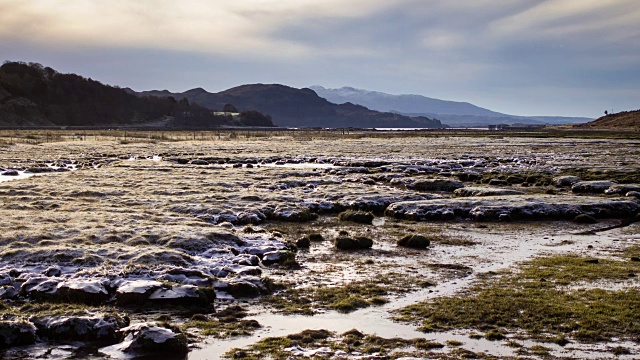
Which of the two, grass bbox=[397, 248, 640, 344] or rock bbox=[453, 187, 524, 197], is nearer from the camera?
grass bbox=[397, 248, 640, 344]

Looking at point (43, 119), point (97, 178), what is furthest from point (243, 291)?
point (43, 119)

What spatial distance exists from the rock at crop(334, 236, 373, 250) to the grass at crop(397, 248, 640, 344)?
20.8 feet

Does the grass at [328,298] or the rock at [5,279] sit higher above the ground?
the rock at [5,279]

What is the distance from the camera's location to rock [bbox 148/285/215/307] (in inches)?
620

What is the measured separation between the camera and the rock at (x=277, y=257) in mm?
20781

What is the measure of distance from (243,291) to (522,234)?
1577 centimetres

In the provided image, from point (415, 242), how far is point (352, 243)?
274 cm

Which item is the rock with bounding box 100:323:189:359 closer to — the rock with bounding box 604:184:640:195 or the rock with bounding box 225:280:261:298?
the rock with bounding box 225:280:261:298

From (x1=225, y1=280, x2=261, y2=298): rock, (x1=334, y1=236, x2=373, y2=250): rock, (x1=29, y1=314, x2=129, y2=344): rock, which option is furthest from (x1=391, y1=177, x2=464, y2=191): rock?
(x1=29, y1=314, x2=129, y2=344): rock

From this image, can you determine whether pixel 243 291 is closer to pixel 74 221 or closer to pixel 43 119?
pixel 74 221

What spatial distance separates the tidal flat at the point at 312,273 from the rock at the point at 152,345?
0.11 ft

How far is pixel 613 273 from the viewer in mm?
18625

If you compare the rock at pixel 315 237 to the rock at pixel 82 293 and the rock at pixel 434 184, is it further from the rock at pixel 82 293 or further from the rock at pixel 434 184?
the rock at pixel 434 184

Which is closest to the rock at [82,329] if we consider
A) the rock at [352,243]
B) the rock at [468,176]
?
the rock at [352,243]
